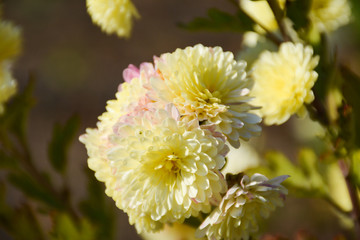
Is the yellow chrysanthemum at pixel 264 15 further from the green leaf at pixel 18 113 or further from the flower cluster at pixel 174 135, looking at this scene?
the green leaf at pixel 18 113

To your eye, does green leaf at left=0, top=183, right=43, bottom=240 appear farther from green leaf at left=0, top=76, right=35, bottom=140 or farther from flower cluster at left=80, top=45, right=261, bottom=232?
flower cluster at left=80, top=45, right=261, bottom=232

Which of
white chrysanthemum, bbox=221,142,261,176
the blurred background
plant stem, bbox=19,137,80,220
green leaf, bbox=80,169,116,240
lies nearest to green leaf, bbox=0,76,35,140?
plant stem, bbox=19,137,80,220

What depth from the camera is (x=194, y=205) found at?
1.52 feet

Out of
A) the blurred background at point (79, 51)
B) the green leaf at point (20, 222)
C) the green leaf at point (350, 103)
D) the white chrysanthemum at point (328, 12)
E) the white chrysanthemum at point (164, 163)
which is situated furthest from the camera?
the blurred background at point (79, 51)

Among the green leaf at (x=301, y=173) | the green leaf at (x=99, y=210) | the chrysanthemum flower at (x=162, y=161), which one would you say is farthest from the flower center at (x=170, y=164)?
the green leaf at (x=99, y=210)

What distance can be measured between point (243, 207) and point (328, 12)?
1.14ft

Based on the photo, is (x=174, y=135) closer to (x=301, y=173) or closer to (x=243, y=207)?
(x=243, y=207)

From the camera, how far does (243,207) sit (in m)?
0.48

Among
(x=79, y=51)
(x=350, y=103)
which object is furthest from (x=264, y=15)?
(x=79, y=51)

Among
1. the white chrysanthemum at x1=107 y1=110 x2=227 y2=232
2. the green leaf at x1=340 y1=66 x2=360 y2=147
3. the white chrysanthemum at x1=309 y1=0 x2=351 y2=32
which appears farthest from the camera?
the white chrysanthemum at x1=309 y1=0 x2=351 y2=32

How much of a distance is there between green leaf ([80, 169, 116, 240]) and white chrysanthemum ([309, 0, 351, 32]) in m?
0.47

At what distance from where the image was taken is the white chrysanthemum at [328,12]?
2.18 feet

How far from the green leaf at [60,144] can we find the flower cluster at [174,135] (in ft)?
1.27

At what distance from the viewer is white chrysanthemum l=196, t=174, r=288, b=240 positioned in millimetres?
460
